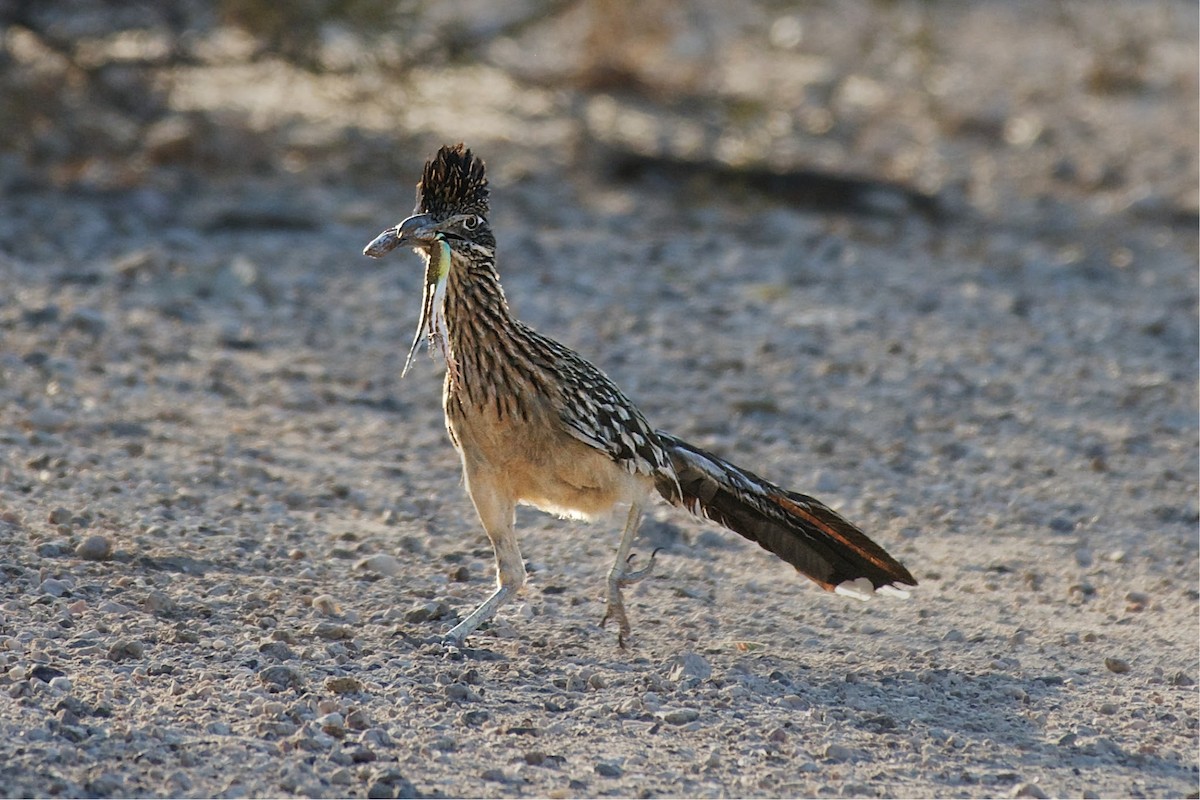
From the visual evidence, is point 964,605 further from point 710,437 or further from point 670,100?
point 670,100

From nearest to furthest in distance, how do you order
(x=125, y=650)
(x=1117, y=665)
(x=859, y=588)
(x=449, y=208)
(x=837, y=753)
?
(x=837, y=753) → (x=125, y=650) → (x=449, y=208) → (x=1117, y=665) → (x=859, y=588)

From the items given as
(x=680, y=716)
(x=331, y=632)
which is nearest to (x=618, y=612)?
(x=680, y=716)

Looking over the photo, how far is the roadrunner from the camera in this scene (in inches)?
196

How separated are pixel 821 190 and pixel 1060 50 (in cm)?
620

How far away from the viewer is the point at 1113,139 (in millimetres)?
13430

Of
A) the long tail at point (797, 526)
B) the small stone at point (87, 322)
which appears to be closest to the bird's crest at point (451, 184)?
the long tail at point (797, 526)

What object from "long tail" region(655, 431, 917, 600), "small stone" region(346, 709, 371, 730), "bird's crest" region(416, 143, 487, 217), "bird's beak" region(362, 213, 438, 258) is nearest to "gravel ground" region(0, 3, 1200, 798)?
"small stone" region(346, 709, 371, 730)

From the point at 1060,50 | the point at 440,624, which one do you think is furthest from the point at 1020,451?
the point at 1060,50

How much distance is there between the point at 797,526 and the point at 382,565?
1451 mm

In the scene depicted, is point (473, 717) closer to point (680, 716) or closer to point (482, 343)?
point (680, 716)

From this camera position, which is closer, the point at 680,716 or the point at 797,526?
the point at 680,716

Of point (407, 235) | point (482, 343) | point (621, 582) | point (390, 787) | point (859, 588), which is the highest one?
point (407, 235)

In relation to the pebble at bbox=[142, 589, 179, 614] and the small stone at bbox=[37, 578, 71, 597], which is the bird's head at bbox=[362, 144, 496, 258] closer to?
the pebble at bbox=[142, 589, 179, 614]

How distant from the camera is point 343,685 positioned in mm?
4746
